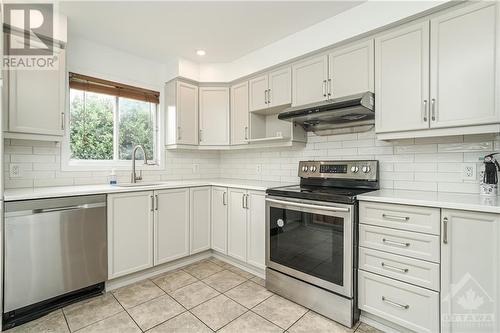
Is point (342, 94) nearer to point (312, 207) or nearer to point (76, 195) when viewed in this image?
point (312, 207)

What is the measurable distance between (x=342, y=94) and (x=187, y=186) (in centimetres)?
193

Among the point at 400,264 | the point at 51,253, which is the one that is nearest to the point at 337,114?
the point at 400,264

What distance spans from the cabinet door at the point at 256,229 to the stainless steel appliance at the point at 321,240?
20 centimetres

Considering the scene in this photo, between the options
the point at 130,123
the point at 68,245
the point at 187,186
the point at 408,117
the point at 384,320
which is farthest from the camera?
the point at 130,123

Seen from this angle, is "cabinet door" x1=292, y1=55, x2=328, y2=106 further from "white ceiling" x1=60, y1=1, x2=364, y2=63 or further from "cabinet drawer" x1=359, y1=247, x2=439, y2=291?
"cabinet drawer" x1=359, y1=247, x2=439, y2=291

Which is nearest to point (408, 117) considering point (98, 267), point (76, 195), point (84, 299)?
point (76, 195)

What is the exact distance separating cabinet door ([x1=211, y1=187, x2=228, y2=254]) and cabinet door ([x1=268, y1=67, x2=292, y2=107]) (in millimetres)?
1200

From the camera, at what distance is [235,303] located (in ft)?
6.96

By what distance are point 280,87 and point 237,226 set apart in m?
1.66

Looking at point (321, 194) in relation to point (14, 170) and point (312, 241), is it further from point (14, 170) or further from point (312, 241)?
point (14, 170)

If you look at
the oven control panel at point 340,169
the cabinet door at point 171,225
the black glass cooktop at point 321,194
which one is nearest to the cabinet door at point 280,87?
the oven control panel at point 340,169

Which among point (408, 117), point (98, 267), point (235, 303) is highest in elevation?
point (408, 117)

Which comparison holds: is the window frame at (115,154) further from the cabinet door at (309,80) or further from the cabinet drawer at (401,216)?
the cabinet drawer at (401,216)

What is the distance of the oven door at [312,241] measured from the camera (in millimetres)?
1832
